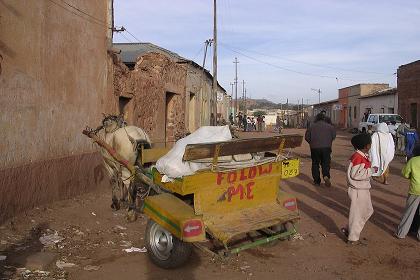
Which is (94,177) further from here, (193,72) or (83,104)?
(193,72)

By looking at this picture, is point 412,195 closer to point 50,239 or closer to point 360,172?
point 360,172

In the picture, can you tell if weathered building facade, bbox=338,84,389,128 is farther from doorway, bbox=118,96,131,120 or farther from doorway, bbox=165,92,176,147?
doorway, bbox=118,96,131,120

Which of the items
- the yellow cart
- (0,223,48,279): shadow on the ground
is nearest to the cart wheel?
the yellow cart

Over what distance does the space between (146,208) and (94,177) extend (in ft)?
16.1

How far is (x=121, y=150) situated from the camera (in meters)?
7.75

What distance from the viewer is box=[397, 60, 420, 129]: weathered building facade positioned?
99.7ft

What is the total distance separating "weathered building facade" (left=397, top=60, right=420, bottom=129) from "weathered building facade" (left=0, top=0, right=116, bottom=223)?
2480cm

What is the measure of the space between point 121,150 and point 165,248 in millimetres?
2868

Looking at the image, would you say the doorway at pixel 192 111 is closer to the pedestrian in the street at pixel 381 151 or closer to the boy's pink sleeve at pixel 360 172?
the pedestrian in the street at pixel 381 151

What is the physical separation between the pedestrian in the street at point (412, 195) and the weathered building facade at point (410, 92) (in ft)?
82.6

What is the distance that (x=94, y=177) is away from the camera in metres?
9.97

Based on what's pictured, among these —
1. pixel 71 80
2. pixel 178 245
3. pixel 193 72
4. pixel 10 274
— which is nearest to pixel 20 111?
pixel 71 80

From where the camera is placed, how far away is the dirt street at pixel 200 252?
5.16 m

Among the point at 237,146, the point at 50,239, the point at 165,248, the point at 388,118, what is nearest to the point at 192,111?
the point at 388,118
